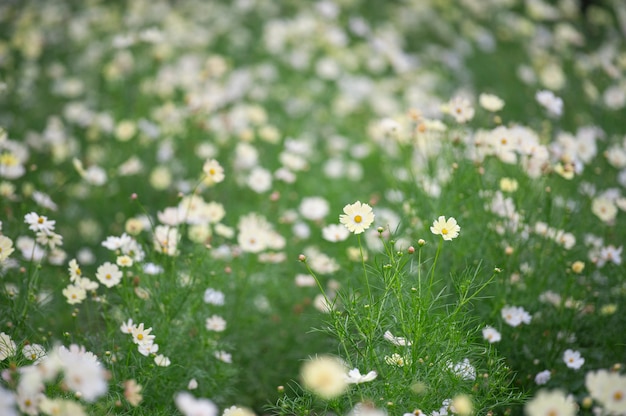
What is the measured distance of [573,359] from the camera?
2.16 meters

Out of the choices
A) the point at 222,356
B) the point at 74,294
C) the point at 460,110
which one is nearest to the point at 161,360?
the point at 222,356

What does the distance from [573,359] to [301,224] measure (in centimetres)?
160

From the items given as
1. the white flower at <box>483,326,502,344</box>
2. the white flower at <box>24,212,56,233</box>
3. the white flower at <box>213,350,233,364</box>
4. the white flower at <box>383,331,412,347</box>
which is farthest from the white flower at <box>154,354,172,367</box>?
the white flower at <box>483,326,502,344</box>

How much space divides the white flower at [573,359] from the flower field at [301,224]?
1cm

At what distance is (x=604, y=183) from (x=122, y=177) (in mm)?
2775

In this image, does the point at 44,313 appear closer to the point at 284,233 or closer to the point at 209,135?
the point at 284,233

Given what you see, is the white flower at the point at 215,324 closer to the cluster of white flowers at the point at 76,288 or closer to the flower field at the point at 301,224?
the flower field at the point at 301,224

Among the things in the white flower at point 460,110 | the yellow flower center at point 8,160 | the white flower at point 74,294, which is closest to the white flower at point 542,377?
the white flower at point 460,110

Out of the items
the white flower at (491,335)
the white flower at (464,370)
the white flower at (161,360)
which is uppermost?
the white flower at (464,370)

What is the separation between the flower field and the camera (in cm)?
190

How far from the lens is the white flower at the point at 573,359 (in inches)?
83.7

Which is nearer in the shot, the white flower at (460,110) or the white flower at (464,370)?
the white flower at (464,370)

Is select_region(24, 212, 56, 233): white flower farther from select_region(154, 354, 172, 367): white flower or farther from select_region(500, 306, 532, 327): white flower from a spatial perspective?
select_region(500, 306, 532, 327): white flower

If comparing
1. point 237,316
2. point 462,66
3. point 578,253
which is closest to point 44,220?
point 237,316
